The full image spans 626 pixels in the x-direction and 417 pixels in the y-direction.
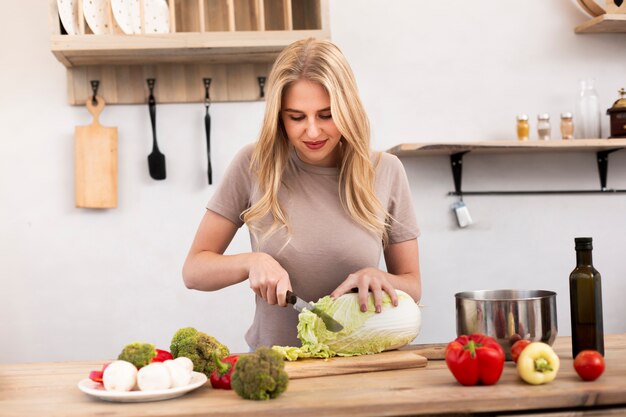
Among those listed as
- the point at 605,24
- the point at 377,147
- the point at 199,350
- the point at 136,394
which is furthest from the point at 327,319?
the point at 605,24

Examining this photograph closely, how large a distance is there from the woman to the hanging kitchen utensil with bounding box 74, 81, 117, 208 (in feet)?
4.07

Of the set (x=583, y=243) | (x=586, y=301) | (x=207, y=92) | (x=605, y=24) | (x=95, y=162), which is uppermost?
(x=605, y=24)

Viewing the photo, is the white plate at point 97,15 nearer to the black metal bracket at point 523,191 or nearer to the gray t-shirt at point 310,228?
the gray t-shirt at point 310,228

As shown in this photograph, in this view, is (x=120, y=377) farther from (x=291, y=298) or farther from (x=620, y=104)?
(x=620, y=104)

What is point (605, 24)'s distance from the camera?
3592 millimetres

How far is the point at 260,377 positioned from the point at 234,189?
889 mm

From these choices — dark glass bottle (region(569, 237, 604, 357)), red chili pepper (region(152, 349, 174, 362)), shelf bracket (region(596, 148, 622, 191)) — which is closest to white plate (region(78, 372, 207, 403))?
red chili pepper (region(152, 349, 174, 362))

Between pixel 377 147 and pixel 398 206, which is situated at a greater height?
pixel 377 147

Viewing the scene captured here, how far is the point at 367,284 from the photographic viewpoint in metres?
1.98

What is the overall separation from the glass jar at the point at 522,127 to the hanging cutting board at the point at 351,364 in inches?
73.9

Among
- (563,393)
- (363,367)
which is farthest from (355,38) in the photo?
(563,393)

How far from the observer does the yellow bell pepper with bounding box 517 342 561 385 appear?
1600 mm

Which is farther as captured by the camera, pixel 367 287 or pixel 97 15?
pixel 97 15

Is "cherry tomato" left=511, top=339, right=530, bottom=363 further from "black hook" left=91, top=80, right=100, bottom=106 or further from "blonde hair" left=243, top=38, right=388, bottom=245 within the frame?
"black hook" left=91, top=80, right=100, bottom=106
